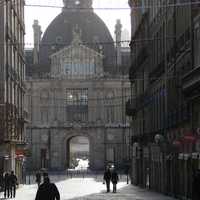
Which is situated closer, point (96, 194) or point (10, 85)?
point (96, 194)

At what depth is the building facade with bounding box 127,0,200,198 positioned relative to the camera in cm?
3434

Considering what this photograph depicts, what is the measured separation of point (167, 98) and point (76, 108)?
74858 mm

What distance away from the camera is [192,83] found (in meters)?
30.3

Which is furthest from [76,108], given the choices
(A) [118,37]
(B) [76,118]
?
(A) [118,37]

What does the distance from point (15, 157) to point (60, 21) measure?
7150 centimetres

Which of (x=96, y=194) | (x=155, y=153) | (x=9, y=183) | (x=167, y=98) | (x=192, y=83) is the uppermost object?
(x=167, y=98)

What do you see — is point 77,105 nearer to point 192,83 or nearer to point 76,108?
point 76,108

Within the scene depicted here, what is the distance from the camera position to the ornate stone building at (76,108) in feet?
386

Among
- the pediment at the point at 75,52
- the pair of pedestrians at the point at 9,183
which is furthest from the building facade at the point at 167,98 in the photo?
the pediment at the point at 75,52

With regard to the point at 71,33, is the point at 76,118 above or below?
below

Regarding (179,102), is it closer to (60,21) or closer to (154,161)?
(154,161)

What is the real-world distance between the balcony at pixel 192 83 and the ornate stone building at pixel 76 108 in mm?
84011

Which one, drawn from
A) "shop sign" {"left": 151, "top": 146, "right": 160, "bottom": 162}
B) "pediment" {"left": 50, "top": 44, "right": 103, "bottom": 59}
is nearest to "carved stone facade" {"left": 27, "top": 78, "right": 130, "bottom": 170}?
"pediment" {"left": 50, "top": 44, "right": 103, "bottom": 59}

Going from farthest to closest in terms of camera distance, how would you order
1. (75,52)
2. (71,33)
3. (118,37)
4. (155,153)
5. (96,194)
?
1. (118,37)
2. (71,33)
3. (75,52)
4. (155,153)
5. (96,194)
